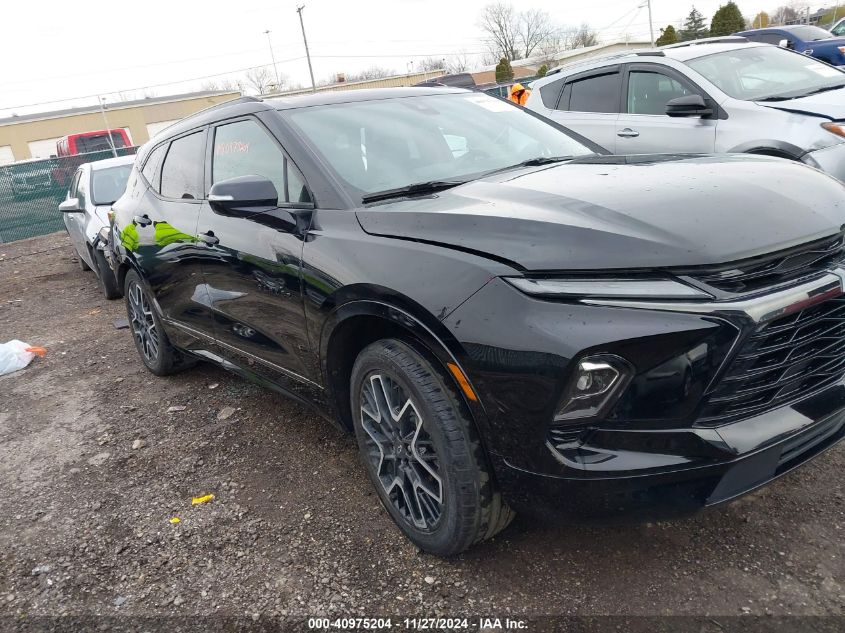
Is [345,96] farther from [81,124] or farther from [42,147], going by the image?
[42,147]

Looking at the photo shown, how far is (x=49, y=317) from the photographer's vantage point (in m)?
7.48

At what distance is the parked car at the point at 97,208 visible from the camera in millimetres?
7457

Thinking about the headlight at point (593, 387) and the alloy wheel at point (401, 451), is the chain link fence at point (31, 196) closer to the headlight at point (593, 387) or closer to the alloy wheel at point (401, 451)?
the alloy wheel at point (401, 451)

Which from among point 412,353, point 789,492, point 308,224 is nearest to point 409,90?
point 308,224

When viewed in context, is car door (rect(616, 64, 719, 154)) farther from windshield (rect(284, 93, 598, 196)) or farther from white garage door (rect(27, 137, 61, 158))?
white garage door (rect(27, 137, 61, 158))

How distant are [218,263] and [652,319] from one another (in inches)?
91.0

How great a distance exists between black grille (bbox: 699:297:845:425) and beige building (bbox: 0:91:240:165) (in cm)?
5063

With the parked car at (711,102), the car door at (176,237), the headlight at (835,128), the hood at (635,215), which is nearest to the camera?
the hood at (635,215)

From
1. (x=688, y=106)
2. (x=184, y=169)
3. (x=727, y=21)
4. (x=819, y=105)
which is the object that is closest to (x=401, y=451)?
(x=184, y=169)

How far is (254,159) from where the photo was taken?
3145 millimetres

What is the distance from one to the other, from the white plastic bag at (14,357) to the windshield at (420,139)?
4.10m

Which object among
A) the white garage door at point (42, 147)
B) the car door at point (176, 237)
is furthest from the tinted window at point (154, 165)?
the white garage door at point (42, 147)

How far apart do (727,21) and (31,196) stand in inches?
1226

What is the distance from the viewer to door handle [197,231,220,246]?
3320mm
